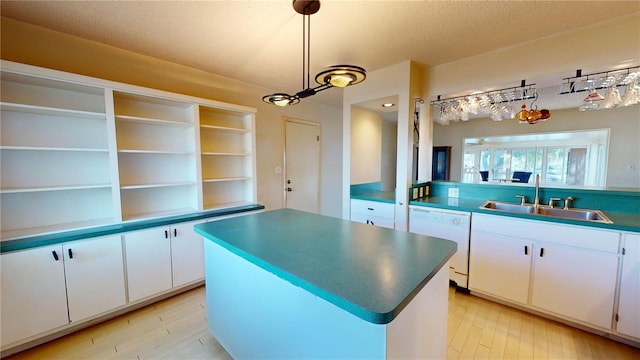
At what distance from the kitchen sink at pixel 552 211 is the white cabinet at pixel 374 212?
902mm

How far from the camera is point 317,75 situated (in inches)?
51.7

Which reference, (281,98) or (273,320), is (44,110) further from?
(273,320)

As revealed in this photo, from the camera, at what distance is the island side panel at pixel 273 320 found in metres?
0.90

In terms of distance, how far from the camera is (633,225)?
5.52ft

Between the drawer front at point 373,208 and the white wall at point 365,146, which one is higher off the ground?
the white wall at point 365,146

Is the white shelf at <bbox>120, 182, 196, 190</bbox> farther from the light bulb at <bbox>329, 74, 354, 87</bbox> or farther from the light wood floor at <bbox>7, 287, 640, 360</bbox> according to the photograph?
the light bulb at <bbox>329, 74, 354, 87</bbox>

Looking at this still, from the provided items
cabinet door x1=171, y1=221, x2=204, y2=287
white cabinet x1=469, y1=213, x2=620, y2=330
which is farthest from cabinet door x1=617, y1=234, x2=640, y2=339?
cabinet door x1=171, y1=221, x2=204, y2=287

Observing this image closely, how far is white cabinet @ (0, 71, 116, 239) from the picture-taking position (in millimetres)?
1845

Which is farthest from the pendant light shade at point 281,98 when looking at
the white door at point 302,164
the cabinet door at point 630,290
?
the cabinet door at point 630,290

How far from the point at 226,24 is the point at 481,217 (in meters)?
2.75

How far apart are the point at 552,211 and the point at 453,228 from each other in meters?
0.91

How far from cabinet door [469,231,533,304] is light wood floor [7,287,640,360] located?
18cm

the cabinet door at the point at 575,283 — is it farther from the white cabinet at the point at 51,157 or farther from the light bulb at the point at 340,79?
the white cabinet at the point at 51,157

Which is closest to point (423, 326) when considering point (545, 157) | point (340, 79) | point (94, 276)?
point (340, 79)
